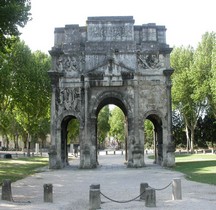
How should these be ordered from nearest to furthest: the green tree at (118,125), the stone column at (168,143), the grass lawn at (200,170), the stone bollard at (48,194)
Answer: the stone bollard at (48,194) → the grass lawn at (200,170) → the stone column at (168,143) → the green tree at (118,125)

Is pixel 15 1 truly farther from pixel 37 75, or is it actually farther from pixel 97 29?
pixel 37 75

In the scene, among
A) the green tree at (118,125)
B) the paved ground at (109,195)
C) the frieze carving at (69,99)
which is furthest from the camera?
the green tree at (118,125)

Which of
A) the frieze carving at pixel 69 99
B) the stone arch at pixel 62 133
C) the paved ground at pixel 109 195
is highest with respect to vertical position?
the frieze carving at pixel 69 99

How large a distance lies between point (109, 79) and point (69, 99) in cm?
363

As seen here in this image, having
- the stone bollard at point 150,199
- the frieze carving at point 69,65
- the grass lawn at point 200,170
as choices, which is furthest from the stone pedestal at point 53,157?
the stone bollard at point 150,199

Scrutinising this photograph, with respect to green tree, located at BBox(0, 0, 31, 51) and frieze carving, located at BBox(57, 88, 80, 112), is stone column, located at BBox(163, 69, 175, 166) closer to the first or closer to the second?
frieze carving, located at BBox(57, 88, 80, 112)

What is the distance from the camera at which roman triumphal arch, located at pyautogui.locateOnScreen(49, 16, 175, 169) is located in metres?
29.0

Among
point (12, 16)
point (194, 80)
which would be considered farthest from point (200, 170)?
point (194, 80)

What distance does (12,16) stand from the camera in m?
17.0

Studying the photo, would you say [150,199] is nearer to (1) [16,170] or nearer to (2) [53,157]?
(1) [16,170]

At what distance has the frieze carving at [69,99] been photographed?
2953cm

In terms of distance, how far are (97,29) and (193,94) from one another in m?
20.6

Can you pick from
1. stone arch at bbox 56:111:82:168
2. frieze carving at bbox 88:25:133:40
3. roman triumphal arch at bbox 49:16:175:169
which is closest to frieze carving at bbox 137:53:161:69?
roman triumphal arch at bbox 49:16:175:169

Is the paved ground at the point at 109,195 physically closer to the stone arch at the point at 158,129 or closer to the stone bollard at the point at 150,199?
the stone bollard at the point at 150,199
